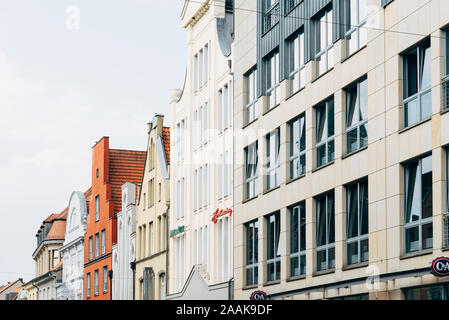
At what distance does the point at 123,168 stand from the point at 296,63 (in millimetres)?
36926

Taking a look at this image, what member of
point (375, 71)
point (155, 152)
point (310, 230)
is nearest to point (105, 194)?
point (155, 152)

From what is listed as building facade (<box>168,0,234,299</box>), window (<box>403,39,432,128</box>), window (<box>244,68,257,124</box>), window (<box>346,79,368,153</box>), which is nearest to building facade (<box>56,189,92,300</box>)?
building facade (<box>168,0,234,299</box>)

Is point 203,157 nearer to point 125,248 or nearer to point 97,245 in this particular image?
point 125,248

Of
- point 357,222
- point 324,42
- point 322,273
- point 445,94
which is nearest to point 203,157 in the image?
point 324,42

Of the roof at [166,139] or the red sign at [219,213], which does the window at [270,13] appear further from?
the roof at [166,139]

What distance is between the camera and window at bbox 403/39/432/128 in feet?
92.9

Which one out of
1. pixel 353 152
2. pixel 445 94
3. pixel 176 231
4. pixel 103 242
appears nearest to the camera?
pixel 445 94

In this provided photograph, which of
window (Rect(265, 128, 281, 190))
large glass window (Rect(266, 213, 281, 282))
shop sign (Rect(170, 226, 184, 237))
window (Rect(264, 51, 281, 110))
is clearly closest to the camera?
large glass window (Rect(266, 213, 281, 282))

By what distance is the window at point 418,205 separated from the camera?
27766mm

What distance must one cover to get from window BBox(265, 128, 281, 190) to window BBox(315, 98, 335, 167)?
381 centimetres

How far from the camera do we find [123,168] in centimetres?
7388

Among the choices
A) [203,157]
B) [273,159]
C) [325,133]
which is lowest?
[273,159]

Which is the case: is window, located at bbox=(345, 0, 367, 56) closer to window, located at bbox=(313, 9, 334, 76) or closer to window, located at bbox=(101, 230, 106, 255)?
window, located at bbox=(313, 9, 334, 76)

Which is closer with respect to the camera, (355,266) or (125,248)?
(355,266)
